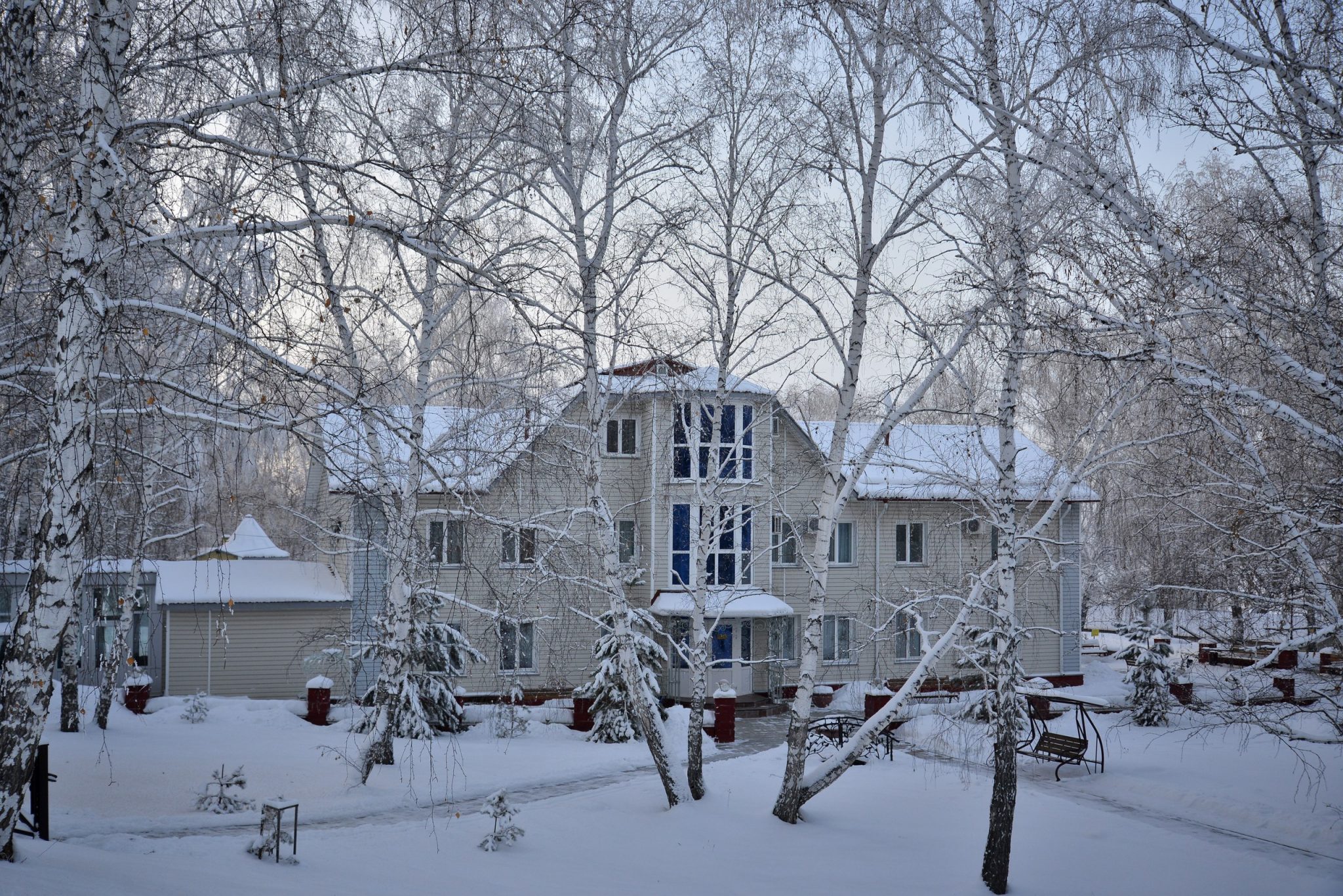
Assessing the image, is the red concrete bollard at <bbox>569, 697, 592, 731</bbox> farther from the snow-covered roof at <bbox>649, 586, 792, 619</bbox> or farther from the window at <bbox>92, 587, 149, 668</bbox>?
the window at <bbox>92, 587, 149, 668</bbox>

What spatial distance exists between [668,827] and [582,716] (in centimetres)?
824

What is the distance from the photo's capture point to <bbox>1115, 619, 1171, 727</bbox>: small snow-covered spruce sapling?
60.1ft

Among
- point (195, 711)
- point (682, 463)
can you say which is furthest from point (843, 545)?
point (195, 711)

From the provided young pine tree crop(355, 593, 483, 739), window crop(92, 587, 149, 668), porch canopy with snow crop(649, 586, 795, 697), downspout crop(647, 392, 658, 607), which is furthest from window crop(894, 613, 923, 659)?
window crop(92, 587, 149, 668)

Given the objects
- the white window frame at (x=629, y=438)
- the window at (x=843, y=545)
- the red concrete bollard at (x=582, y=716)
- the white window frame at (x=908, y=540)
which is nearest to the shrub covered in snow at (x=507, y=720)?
the red concrete bollard at (x=582, y=716)

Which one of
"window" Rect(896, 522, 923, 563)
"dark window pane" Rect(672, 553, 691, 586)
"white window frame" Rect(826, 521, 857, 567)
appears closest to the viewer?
"dark window pane" Rect(672, 553, 691, 586)

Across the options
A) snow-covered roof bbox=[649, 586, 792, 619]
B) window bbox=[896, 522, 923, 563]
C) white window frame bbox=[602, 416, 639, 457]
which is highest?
white window frame bbox=[602, 416, 639, 457]

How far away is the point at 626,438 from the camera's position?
2289 centimetres

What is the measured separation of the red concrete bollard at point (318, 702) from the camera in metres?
18.7

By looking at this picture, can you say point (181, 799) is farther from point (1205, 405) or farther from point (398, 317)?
point (1205, 405)

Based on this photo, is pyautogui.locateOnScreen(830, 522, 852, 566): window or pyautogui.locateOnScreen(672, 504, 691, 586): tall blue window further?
pyautogui.locateOnScreen(830, 522, 852, 566): window

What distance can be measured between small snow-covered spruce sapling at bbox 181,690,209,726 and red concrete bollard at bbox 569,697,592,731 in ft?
22.7

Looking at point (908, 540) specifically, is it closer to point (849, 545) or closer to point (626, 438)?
point (849, 545)

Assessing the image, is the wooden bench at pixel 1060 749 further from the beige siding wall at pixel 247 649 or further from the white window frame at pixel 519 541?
the beige siding wall at pixel 247 649
